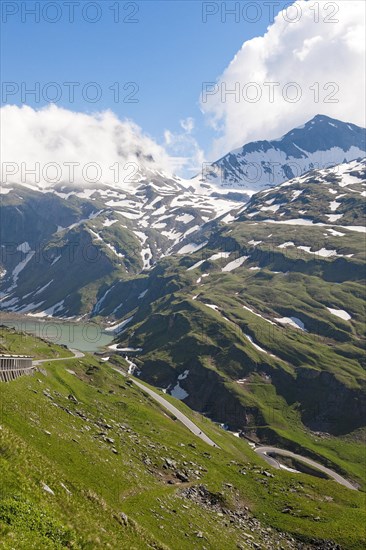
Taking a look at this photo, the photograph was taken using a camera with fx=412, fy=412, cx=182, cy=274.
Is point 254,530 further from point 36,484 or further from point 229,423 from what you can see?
point 229,423

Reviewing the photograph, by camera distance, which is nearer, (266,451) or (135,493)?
(135,493)

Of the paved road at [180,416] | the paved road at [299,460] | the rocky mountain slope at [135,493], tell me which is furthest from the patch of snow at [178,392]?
the rocky mountain slope at [135,493]

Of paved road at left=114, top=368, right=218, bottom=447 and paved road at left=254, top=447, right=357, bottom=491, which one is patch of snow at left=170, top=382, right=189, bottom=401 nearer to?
paved road at left=114, top=368, right=218, bottom=447

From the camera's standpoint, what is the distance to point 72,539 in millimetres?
18094

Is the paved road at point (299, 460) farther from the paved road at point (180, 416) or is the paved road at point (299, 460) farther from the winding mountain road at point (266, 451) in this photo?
the paved road at point (180, 416)

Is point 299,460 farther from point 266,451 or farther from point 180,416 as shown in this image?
point 180,416

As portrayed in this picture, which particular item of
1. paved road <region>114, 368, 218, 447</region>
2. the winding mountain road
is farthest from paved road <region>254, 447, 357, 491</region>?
paved road <region>114, 368, 218, 447</region>

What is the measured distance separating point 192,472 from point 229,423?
378 feet

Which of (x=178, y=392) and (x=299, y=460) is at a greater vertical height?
(x=178, y=392)

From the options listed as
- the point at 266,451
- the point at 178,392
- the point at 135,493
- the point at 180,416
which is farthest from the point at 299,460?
the point at 135,493

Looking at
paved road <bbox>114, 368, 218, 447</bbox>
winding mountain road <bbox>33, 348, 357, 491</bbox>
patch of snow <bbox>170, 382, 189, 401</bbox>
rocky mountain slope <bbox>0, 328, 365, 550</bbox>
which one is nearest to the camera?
rocky mountain slope <bbox>0, 328, 365, 550</bbox>

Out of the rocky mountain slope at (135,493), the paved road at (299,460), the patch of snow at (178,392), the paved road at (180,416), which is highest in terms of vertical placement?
the rocky mountain slope at (135,493)

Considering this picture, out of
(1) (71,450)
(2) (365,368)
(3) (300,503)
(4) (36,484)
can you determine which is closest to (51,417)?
(1) (71,450)

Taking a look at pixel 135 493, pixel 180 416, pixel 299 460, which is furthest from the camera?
pixel 299 460
